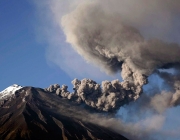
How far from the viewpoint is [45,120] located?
279 ft

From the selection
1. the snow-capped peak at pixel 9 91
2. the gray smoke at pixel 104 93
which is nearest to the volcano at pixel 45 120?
the gray smoke at pixel 104 93

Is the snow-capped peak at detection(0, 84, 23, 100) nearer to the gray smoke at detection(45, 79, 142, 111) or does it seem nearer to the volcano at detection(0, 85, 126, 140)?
the volcano at detection(0, 85, 126, 140)

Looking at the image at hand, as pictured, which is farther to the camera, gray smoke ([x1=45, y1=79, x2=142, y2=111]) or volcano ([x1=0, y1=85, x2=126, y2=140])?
volcano ([x1=0, y1=85, x2=126, y2=140])

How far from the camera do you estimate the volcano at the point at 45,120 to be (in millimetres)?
78062

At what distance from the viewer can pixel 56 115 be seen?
297 feet

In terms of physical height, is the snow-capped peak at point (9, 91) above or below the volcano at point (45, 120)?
above

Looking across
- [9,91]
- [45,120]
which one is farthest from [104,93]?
[9,91]

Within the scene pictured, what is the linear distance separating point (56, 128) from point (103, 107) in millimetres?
14324

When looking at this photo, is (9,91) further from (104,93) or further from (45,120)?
(104,93)

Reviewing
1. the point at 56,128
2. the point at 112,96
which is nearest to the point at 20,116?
the point at 56,128

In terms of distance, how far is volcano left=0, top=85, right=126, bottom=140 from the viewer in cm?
7806

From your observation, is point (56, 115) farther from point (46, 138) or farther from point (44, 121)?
point (46, 138)

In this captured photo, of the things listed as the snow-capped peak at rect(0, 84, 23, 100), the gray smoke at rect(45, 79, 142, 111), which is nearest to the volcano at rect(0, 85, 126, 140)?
the gray smoke at rect(45, 79, 142, 111)

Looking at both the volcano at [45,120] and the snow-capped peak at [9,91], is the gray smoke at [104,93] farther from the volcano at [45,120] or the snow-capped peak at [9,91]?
the snow-capped peak at [9,91]
